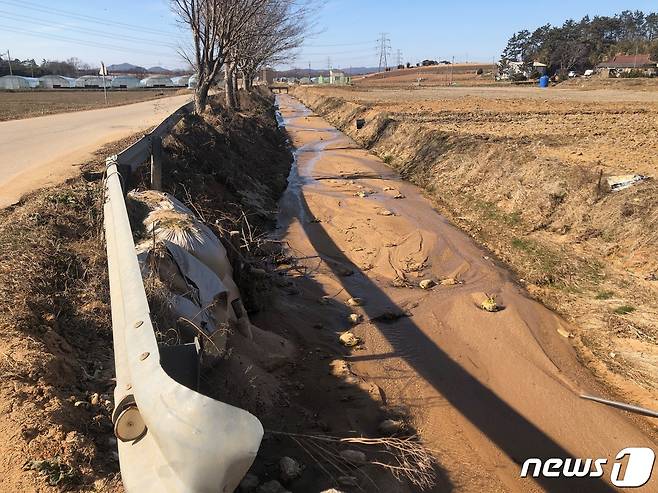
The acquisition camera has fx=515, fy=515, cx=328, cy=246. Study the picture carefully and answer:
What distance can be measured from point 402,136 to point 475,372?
16.5 m

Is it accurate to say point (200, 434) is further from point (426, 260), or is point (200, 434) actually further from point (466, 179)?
point (466, 179)

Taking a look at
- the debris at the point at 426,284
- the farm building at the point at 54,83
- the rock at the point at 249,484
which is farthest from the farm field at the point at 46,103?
the farm building at the point at 54,83

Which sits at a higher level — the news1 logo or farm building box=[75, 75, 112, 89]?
farm building box=[75, 75, 112, 89]

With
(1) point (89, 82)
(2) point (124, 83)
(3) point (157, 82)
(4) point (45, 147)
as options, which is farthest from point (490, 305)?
(3) point (157, 82)

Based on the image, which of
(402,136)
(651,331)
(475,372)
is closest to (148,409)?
(475,372)

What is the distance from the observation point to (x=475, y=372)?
21.4ft

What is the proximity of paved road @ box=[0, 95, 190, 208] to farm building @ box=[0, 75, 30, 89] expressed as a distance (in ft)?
166

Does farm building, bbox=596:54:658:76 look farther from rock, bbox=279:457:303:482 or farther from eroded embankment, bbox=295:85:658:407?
rock, bbox=279:457:303:482

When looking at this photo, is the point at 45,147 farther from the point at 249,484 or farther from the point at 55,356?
the point at 249,484

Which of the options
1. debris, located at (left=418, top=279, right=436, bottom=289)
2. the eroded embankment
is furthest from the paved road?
the eroded embankment

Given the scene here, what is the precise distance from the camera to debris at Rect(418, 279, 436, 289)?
353 inches

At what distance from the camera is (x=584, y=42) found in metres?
77.6

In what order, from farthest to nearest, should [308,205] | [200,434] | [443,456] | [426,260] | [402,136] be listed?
1. [402,136]
2. [308,205]
3. [426,260]
4. [443,456]
5. [200,434]

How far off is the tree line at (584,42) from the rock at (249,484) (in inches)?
3100
